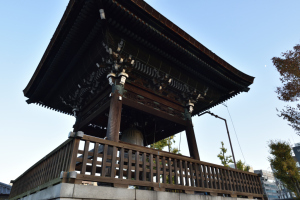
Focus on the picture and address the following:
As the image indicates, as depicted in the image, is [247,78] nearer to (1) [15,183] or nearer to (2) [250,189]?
(2) [250,189]

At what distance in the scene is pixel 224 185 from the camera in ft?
21.1

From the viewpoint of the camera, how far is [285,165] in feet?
62.8

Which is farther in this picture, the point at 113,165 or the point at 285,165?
the point at 285,165

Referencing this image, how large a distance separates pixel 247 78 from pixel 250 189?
4.82m

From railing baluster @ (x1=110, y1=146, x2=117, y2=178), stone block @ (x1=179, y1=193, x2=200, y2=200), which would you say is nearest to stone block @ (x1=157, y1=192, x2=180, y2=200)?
stone block @ (x1=179, y1=193, x2=200, y2=200)

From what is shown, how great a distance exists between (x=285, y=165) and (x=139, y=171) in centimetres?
2052

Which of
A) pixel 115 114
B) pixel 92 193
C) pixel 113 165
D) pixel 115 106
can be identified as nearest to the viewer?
pixel 92 193

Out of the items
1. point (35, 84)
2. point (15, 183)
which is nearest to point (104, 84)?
point (35, 84)

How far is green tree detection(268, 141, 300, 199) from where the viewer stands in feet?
62.5

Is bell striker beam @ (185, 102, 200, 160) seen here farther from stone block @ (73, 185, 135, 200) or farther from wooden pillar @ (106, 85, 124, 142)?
stone block @ (73, 185, 135, 200)

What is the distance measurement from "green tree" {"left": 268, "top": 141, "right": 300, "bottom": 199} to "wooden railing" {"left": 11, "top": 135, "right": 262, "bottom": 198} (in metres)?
15.0

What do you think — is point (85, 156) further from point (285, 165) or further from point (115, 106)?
point (285, 165)

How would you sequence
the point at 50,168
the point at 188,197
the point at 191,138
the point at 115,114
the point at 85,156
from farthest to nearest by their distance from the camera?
the point at 191,138 < the point at 115,114 < the point at 188,197 < the point at 50,168 < the point at 85,156

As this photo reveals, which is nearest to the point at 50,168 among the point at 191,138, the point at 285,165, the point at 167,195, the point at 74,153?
the point at 74,153
